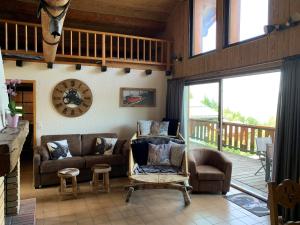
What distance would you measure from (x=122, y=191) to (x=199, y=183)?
1.32m

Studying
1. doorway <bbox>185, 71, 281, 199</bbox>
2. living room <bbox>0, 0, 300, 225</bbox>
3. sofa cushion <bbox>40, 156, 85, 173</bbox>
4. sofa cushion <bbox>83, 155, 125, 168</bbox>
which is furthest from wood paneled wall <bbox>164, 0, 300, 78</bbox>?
sofa cushion <bbox>40, 156, 85, 173</bbox>

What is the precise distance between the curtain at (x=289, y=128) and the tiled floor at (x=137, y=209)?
68 centimetres

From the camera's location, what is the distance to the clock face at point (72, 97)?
522cm

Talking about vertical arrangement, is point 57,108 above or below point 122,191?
above

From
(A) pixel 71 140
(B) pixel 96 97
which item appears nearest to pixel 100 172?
(A) pixel 71 140

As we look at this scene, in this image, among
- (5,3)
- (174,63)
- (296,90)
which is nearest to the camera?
(296,90)

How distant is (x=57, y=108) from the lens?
523 centimetres

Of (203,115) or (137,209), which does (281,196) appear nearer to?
(137,209)

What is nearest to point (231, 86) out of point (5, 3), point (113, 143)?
point (113, 143)

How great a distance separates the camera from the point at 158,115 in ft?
20.5

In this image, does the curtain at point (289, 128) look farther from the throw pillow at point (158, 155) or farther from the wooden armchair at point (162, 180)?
the throw pillow at point (158, 155)

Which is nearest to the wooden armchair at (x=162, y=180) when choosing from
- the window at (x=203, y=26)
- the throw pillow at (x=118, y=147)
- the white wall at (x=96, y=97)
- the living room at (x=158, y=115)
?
the living room at (x=158, y=115)

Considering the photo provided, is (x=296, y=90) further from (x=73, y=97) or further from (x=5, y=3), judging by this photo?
(x=5, y=3)

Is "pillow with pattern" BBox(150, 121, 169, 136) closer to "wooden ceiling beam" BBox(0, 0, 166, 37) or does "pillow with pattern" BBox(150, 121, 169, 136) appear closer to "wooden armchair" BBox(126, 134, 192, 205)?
"wooden armchair" BBox(126, 134, 192, 205)
